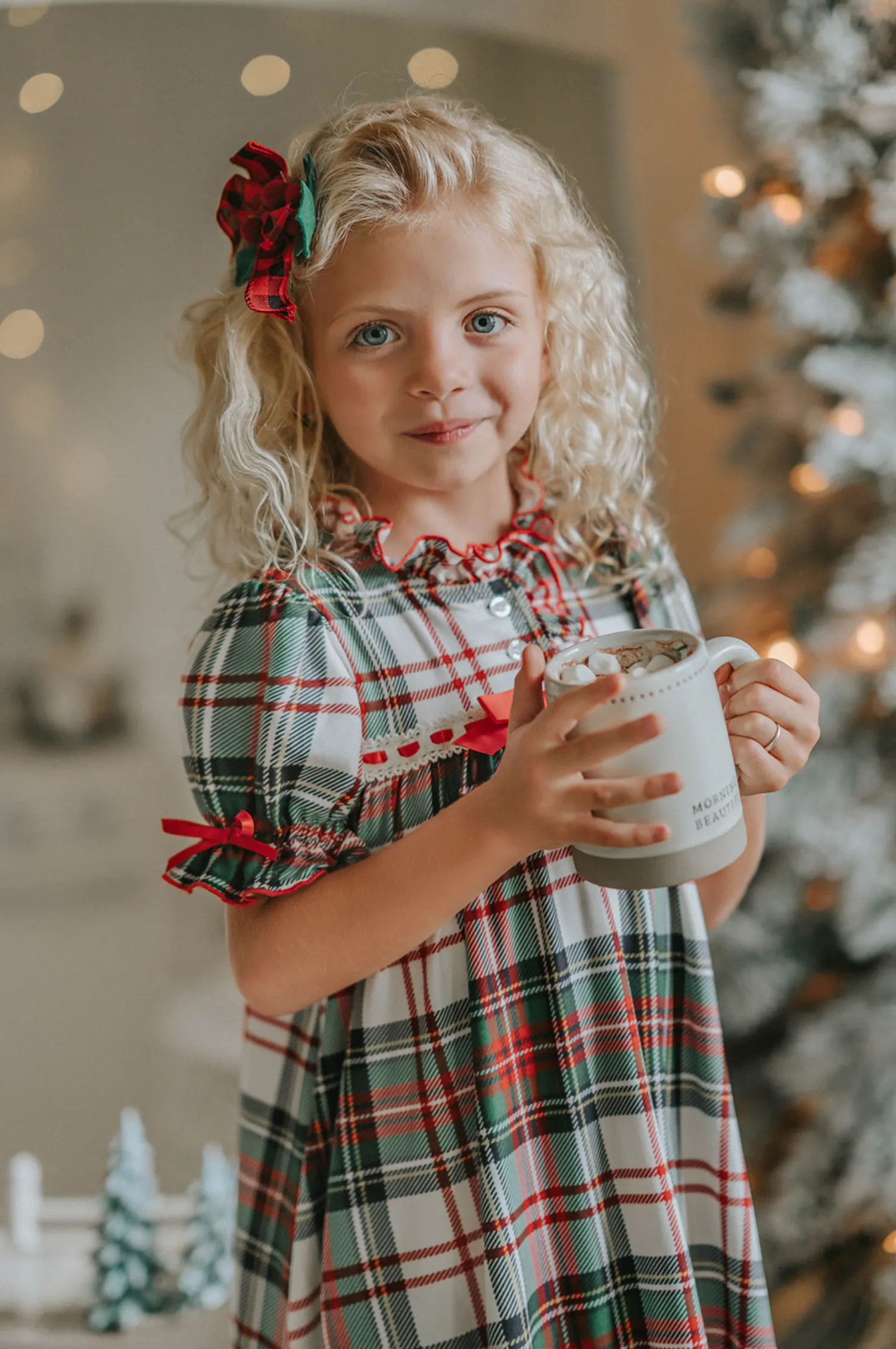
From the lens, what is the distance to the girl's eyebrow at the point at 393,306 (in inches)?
25.8

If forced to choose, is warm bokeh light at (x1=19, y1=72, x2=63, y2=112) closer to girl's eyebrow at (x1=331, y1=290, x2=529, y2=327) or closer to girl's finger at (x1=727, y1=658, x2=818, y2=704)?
girl's eyebrow at (x1=331, y1=290, x2=529, y2=327)

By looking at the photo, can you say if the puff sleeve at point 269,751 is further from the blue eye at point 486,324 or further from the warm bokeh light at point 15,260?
the warm bokeh light at point 15,260

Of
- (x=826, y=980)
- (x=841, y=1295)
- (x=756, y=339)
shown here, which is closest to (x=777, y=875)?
(x=826, y=980)

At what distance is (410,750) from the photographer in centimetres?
68

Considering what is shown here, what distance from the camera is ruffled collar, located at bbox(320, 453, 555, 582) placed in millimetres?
719

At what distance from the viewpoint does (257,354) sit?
742 millimetres

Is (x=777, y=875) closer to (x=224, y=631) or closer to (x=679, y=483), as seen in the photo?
(x=679, y=483)

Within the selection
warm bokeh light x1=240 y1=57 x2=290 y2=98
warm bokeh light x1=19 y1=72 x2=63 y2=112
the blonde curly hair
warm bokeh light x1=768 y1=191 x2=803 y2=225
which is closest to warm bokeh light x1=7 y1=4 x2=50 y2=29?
warm bokeh light x1=19 y1=72 x2=63 y2=112

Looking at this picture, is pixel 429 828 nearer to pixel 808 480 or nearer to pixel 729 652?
pixel 729 652

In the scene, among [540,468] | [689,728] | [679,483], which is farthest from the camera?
[679,483]

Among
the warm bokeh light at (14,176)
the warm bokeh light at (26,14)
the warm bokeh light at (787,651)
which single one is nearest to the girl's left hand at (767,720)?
the warm bokeh light at (787,651)

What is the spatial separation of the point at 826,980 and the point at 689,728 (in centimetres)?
95

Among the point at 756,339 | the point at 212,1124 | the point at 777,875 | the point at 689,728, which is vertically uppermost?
the point at 756,339

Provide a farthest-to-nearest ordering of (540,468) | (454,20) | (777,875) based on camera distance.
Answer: (454,20), (777,875), (540,468)
